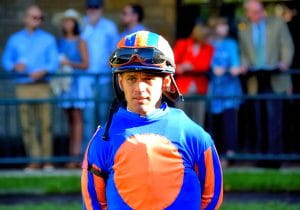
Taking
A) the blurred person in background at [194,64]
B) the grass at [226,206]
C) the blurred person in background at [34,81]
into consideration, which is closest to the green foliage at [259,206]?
the grass at [226,206]

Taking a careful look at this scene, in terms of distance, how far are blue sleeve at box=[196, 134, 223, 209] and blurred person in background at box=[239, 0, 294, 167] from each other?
588 centimetres

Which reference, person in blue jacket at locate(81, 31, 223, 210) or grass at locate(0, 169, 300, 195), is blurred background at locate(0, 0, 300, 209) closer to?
grass at locate(0, 169, 300, 195)

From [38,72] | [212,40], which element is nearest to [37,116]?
[38,72]

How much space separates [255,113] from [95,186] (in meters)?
6.04

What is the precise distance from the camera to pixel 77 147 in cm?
1047

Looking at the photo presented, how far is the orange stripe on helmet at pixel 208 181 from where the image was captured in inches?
168

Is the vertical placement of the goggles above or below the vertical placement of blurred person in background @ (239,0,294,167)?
above

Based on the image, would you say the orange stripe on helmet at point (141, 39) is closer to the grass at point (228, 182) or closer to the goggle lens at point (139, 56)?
the goggle lens at point (139, 56)

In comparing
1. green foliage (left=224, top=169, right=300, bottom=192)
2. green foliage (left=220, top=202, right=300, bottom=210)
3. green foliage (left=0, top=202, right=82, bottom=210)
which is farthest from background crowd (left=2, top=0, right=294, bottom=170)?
green foliage (left=0, top=202, right=82, bottom=210)

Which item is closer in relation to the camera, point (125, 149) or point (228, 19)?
point (125, 149)

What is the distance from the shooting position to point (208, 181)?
4.31 meters

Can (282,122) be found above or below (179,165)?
below

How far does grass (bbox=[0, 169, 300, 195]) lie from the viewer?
9430mm

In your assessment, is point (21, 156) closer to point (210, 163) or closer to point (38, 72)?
point (38, 72)
